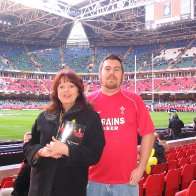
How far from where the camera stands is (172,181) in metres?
4.99

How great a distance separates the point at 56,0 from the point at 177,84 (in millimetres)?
22655

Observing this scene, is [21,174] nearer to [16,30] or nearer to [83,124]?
[83,124]

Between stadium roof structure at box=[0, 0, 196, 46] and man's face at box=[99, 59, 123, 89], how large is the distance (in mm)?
36270

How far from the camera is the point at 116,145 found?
2871mm

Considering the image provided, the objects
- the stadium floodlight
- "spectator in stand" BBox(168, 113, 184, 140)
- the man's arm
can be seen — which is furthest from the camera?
the stadium floodlight

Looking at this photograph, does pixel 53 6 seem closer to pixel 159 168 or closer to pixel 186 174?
pixel 159 168

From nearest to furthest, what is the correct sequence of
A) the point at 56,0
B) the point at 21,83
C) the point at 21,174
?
the point at 21,174 < the point at 56,0 < the point at 21,83

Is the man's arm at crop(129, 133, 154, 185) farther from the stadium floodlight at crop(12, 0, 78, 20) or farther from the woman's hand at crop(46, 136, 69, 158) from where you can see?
the stadium floodlight at crop(12, 0, 78, 20)

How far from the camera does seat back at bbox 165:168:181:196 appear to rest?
4898 millimetres

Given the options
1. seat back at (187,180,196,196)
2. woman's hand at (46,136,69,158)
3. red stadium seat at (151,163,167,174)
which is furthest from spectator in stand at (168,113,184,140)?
woman's hand at (46,136,69,158)

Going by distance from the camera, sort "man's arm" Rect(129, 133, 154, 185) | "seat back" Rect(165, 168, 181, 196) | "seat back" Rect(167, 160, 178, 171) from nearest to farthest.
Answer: "man's arm" Rect(129, 133, 154, 185), "seat back" Rect(165, 168, 181, 196), "seat back" Rect(167, 160, 178, 171)

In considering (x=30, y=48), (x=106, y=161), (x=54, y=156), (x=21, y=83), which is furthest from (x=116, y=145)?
(x=30, y=48)

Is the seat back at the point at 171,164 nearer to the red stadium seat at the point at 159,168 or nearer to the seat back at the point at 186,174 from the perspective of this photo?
the red stadium seat at the point at 159,168

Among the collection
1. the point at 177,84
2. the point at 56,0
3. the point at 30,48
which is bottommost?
the point at 177,84
